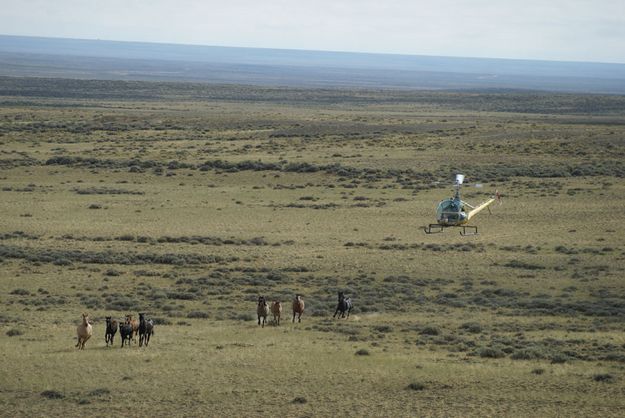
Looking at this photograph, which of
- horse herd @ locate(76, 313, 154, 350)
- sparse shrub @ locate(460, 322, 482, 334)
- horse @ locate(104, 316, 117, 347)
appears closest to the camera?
horse herd @ locate(76, 313, 154, 350)

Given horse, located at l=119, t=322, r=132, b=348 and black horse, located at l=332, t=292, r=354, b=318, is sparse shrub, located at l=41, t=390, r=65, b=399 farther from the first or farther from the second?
black horse, located at l=332, t=292, r=354, b=318

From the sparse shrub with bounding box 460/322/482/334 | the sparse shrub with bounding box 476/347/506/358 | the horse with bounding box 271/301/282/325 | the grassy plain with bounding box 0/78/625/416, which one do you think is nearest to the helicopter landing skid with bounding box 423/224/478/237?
the grassy plain with bounding box 0/78/625/416

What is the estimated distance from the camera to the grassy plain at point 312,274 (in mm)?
20891

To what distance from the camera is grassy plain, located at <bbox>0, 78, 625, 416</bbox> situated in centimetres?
2089

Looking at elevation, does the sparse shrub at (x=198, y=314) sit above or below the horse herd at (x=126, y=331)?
below

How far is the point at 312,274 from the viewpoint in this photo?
34219 mm

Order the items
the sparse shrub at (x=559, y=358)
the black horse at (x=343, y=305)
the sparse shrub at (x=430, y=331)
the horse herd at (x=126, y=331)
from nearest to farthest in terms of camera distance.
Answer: the sparse shrub at (x=559, y=358), the horse herd at (x=126, y=331), the sparse shrub at (x=430, y=331), the black horse at (x=343, y=305)

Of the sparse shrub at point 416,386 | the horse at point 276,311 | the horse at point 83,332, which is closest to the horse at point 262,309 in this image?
the horse at point 276,311

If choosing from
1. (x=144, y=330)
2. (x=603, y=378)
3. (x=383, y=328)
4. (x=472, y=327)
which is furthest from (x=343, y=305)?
(x=603, y=378)

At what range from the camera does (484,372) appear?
22000 millimetres

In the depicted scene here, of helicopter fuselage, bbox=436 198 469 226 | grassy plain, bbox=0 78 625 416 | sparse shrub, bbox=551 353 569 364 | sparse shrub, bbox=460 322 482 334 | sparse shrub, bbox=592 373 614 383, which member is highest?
helicopter fuselage, bbox=436 198 469 226

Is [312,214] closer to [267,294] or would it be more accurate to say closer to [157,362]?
[267,294]

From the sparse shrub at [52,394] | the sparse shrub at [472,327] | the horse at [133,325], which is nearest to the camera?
the sparse shrub at [52,394]

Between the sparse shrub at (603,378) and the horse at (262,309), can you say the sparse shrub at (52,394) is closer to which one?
the horse at (262,309)
